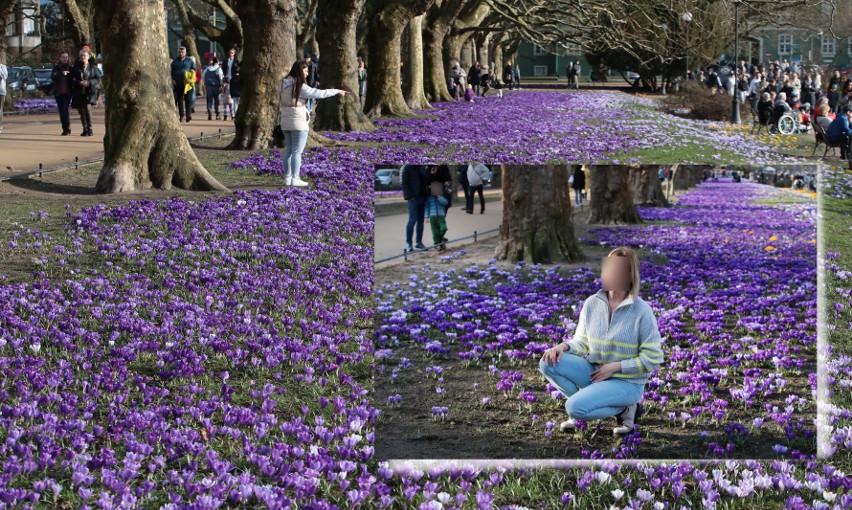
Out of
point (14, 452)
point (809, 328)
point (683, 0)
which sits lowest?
point (14, 452)

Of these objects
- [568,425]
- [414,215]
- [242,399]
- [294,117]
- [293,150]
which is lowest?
[242,399]

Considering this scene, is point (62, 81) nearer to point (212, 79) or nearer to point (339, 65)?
point (339, 65)

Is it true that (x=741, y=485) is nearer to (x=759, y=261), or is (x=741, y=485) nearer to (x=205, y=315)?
(x=759, y=261)

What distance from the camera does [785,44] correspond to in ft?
314

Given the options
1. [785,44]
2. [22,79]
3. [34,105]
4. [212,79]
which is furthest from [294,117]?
[785,44]

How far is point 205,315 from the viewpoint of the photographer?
28.1ft

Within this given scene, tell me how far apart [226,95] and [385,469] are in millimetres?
28759

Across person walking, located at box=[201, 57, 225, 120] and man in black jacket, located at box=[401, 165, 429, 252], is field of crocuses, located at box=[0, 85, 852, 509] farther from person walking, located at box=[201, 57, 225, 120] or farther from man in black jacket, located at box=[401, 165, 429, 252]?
person walking, located at box=[201, 57, 225, 120]

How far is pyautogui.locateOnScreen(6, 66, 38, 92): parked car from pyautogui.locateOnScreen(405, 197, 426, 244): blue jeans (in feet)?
141

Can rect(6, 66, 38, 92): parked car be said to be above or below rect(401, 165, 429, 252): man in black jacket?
above

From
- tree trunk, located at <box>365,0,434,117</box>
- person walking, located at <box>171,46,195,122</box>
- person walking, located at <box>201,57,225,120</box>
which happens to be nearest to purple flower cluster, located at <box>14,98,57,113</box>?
person walking, located at <box>201,57,225,120</box>

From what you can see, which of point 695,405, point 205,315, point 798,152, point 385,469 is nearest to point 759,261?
point 695,405

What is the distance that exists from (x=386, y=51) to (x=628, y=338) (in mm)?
26224

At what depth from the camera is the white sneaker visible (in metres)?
4.93
